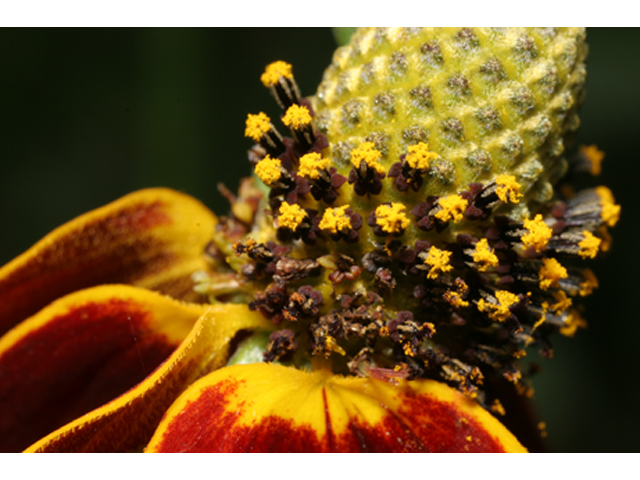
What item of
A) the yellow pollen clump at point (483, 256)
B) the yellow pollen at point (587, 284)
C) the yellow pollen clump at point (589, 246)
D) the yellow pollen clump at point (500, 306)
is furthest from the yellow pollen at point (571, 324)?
the yellow pollen clump at point (483, 256)

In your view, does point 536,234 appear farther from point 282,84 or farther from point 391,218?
point 282,84

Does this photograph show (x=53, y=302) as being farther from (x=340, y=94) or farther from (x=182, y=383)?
(x=340, y=94)

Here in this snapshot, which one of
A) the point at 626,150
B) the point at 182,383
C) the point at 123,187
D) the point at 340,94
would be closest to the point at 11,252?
the point at 123,187

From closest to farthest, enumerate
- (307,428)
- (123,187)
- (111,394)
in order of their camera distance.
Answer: (307,428) → (111,394) → (123,187)

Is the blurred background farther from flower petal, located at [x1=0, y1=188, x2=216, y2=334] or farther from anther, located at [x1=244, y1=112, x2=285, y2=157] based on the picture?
anther, located at [x1=244, y1=112, x2=285, y2=157]

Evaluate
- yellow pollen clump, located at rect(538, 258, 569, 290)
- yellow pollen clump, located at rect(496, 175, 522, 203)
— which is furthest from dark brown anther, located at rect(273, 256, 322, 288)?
yellow pollen clump, located at rect(538, 258, 569, 290)

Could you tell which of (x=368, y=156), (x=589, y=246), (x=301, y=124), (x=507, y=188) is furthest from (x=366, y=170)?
(x=589, y=246)
